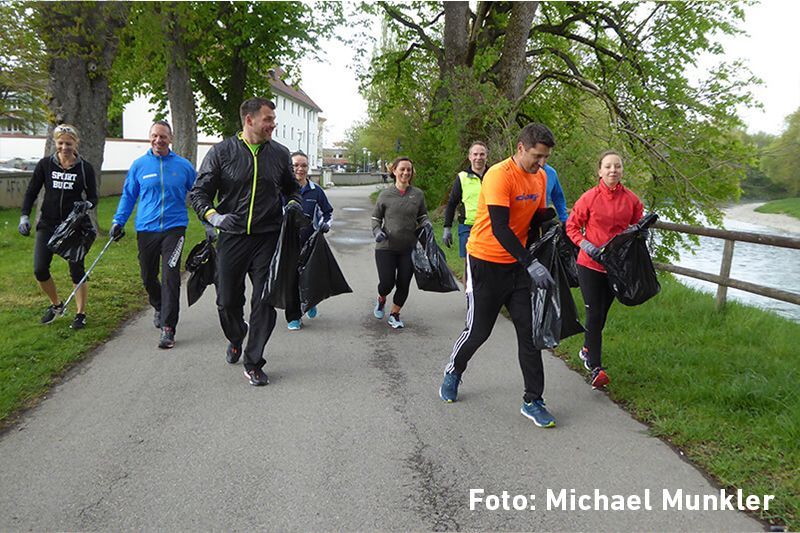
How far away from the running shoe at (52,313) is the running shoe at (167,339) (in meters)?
1.38

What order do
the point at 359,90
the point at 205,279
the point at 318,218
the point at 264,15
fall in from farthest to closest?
1. the point at 359,90
2. the point at 264,15
3. the point at 318,218
4. the point at 205,279

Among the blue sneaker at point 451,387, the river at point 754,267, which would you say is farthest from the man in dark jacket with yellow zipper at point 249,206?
the river at point 754,267

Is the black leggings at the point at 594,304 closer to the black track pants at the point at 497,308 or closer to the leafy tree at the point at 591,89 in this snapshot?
the black track pants at the point at 497,308

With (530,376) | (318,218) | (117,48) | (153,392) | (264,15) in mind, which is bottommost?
(153,392)

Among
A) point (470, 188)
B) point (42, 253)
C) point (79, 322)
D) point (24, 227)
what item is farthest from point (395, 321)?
point (24, 227)

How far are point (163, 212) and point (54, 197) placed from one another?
1.32m

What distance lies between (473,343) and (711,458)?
1653mm

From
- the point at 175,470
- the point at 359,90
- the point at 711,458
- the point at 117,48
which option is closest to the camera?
the point at 175,470

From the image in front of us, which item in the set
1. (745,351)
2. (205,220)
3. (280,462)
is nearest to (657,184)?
(745,351)

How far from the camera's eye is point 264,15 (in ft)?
69.5

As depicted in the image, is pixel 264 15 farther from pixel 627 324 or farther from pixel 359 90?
pixel 627 324

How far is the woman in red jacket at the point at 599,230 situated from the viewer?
510cm

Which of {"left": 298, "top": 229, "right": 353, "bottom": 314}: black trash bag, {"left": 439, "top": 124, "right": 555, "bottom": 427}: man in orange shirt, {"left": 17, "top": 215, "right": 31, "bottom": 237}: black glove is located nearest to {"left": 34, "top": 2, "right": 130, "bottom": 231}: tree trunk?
{"left": 17, "top": 215, "right": 31, "bottom": 237}: black glove

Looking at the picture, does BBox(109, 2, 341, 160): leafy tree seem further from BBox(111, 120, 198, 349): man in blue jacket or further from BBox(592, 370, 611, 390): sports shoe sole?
BBox(592, 370, 611, 390): sports shoe sole
